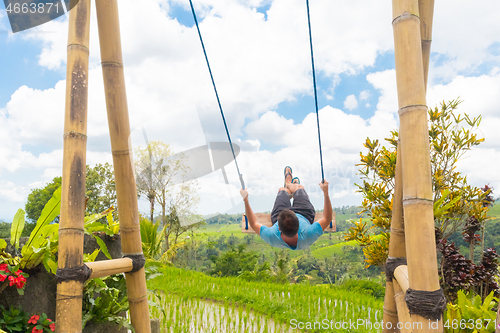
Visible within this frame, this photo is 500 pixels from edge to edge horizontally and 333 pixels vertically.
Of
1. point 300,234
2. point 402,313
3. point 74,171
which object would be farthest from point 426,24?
point 300,234

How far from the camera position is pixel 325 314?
407 cm

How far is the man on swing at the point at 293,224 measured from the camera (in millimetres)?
3721

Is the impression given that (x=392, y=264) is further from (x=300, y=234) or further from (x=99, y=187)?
(x=99, y=187)

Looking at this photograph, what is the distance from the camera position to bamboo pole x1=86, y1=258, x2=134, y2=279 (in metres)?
1.93

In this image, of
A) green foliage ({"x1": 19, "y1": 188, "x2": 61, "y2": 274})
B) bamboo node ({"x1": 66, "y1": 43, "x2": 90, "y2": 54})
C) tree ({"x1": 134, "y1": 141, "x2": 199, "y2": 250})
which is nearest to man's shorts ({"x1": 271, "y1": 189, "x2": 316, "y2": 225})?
green foliage ({"x1": 19, "y1": 188, "x2": 61, "y2": 274})

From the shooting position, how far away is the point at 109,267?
6.64 feet

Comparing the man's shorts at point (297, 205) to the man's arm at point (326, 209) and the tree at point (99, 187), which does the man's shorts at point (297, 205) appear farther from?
the tree at point (99, 187)

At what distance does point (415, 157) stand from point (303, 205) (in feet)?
10.1

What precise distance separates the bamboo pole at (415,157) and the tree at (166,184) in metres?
8.55

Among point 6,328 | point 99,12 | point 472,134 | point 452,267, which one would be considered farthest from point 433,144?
point 6,328

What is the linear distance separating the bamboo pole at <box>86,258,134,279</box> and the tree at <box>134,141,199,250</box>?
24.3 feet

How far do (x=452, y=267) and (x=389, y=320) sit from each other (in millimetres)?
A: 2445

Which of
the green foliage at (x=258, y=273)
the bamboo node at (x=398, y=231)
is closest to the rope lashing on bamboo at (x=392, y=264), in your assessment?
the bamboo node at (x=398, y=231)

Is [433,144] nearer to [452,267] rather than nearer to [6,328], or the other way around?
[452,267]
